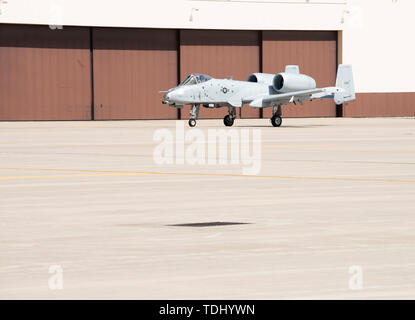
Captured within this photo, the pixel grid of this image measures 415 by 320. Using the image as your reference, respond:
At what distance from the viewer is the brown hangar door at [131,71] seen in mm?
63156

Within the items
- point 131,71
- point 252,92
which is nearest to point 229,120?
point 252,92

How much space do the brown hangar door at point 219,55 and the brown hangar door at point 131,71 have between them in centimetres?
88

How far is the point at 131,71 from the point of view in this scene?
63.6 meters

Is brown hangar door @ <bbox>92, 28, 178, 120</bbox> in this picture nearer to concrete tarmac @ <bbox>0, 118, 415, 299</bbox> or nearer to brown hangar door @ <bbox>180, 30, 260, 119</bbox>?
brown hangar door @ <bbox>180, 30, 260, 119</bbox>

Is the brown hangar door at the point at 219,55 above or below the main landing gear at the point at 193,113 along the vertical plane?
above

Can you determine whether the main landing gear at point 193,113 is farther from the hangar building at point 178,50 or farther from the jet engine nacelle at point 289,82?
the hangar building at point 178,50

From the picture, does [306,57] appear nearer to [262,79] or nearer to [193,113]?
[262,79]

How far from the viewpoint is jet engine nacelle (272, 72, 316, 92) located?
165ft

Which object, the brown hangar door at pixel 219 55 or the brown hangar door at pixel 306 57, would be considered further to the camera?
the brown hangar door at pixel 306 57

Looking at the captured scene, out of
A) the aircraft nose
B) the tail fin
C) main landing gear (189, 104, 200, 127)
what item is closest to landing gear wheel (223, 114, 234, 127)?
main landing gear (189, 104, 200, 127)

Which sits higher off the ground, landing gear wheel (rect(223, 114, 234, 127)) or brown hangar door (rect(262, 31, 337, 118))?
brown hangar door (rect(262, 31, 337, 118))

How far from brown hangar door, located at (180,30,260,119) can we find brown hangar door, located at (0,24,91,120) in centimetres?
590

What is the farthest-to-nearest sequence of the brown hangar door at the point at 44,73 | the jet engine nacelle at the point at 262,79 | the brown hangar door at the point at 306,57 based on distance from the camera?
the brown hangar door at the point at 306,57 < the brown hangar door at the point at 44,73 < the jet engine nacelle at the point at 262,79

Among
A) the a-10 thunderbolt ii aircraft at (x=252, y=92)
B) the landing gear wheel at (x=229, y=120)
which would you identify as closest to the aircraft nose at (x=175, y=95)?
the a-10 thunderbolt ii aircraft at (x=252, y=92)
